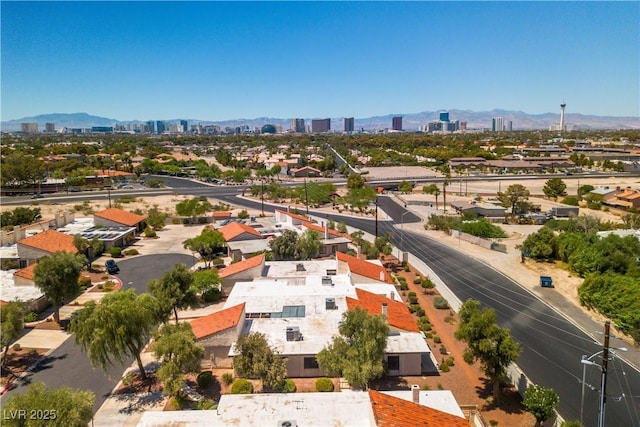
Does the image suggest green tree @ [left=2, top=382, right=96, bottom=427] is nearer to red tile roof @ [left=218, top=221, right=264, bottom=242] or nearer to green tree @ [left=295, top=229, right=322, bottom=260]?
green tree @ [left=295, top=229, right=322, bottom=260]

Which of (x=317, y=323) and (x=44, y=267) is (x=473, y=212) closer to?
(x=317, y=323)

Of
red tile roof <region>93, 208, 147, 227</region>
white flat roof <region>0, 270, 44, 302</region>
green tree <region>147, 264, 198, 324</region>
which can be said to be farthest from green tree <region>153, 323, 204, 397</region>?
red tile roof <region>93, 208, 147, 227</region>

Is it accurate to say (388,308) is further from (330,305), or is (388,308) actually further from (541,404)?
(541,404)

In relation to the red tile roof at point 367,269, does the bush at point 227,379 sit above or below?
below

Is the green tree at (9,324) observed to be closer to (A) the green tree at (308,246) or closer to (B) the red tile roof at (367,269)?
(B) the red tile roof at (367,269)

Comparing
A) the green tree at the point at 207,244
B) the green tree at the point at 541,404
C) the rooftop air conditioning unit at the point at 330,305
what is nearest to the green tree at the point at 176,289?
the rooftop air conditioning unit at the point at 330,305

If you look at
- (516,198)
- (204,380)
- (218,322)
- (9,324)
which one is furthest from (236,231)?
(516,198)

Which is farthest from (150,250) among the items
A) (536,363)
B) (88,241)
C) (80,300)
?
(536,363)
